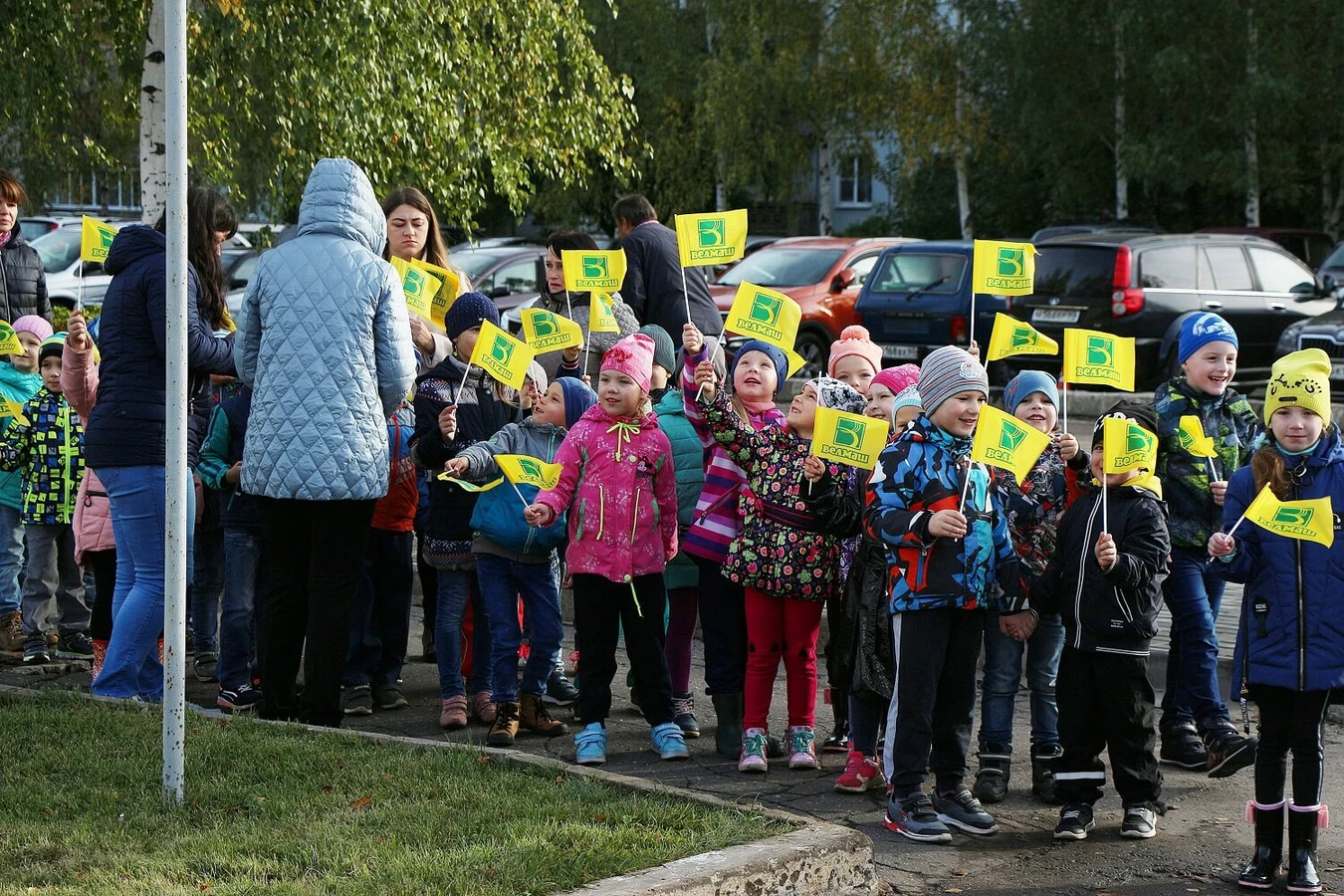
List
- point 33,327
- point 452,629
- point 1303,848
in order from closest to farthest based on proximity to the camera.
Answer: point 1303,848 → point 452,629 → point 33,327

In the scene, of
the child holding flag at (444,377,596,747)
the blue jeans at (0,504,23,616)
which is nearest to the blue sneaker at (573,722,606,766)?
the child holding flag at (444,377,596,747)

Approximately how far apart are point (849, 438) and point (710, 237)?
174cm

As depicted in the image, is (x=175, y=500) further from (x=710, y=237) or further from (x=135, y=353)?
(x=710, y=237)

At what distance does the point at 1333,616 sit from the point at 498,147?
931 centimetres

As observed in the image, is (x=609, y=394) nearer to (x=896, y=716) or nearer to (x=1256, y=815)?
(x=896, y=716)

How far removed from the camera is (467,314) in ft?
23.7

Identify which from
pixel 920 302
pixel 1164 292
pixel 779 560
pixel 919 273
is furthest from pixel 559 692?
pixel 919 273

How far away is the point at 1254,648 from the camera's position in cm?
548

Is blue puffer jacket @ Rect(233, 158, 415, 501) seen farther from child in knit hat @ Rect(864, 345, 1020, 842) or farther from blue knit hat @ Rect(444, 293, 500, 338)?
child in knit hat @ Rect(864, 345, 1020, 842)

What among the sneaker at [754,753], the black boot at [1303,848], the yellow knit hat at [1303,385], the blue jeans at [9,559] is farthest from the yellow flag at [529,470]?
the blue jeans at [9,559]

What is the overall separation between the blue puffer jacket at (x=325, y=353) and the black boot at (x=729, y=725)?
1.59 meters

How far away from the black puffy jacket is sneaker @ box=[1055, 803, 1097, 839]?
6284mm

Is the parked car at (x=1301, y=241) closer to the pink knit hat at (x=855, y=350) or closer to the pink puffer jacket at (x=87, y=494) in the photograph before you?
the pink knit hat at (x=855, y=350)

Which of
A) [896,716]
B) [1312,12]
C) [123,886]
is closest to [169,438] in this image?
[123,886]
